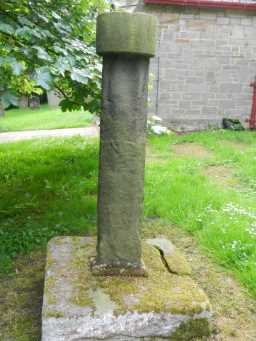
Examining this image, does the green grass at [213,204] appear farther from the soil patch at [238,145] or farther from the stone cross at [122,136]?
the stone cross at [122,136]

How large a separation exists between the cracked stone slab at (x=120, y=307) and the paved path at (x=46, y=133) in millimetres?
6819

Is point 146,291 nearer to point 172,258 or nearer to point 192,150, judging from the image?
point 172,258

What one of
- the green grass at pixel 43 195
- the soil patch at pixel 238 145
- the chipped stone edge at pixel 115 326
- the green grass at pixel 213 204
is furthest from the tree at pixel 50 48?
the soil patch at pixel 238 145

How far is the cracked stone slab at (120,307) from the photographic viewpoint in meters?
2.29

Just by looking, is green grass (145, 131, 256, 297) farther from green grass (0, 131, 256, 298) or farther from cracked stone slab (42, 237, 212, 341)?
cracked stone slab (42, 237, 212, 341)

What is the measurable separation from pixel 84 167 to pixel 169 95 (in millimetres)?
4484

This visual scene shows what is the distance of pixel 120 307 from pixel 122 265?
37 centimetres

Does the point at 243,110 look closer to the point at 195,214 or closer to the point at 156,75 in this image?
the point at 156,75

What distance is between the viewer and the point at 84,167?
6246 mm

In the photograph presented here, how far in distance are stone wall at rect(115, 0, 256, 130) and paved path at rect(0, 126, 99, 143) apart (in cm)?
163

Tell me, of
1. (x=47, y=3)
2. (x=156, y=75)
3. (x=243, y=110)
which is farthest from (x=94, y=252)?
(x=243, y=110)

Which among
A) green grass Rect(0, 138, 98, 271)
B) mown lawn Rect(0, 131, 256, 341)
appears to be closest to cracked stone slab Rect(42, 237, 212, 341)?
mown lawn Rect(0, 131, 256, 341)

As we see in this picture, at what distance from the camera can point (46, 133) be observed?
1030 cm

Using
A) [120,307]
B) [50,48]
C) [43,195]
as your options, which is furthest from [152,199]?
[120,307]
